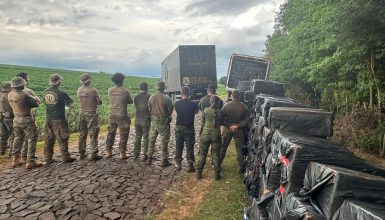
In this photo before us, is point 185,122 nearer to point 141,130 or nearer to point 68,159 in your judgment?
point 141,130

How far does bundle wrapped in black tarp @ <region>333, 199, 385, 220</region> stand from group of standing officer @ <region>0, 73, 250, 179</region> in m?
5.92

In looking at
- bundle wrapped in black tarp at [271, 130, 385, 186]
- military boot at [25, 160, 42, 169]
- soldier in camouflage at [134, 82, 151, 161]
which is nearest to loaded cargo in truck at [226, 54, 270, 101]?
soldier in camouflage at [134, 82, 151, 161]

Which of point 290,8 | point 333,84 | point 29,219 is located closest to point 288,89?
point 290,8

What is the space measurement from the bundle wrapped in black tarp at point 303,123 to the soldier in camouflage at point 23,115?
6.81m

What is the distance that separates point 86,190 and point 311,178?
5.68 meters

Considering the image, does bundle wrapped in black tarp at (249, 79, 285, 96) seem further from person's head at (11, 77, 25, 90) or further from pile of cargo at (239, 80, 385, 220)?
person's head at (11, 77, 25, 90)

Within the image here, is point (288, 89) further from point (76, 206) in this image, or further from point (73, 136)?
point (76, 206)

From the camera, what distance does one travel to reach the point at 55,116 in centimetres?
945

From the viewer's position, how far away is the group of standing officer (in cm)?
889

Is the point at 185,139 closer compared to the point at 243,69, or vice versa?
the point at 185,139

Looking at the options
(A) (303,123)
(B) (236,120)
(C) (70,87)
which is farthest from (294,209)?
(C) (70,87)

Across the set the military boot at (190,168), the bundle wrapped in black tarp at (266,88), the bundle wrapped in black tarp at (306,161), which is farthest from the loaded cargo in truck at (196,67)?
the bundle wrapped in black tarp at (306,161)

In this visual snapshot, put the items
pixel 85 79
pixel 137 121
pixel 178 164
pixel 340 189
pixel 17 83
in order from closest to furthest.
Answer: pixel 340 189 < pixel 17 83 < pixel 178 164 < pixel 85 79 < pixel 137 121

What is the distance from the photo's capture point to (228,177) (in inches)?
358
